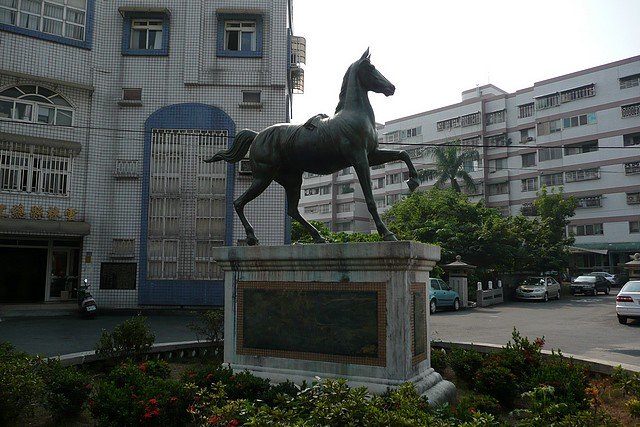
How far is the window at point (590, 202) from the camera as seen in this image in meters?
43.8

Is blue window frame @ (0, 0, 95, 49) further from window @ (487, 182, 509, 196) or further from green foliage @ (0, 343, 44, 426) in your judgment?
window @ (487, 182, 509, 196)

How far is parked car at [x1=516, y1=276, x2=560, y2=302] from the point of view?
29.4 m

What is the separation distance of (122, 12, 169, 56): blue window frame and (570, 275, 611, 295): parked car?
28073mm

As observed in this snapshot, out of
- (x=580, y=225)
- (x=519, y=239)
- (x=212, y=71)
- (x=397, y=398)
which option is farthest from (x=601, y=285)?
(x=397, y=398)

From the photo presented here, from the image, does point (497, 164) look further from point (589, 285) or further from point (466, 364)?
point (466, 364)

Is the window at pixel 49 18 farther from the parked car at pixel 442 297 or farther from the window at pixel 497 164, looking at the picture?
the window at pixel 497 164

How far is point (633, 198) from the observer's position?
137 ft

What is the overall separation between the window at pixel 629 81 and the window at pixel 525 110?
26.4 ft

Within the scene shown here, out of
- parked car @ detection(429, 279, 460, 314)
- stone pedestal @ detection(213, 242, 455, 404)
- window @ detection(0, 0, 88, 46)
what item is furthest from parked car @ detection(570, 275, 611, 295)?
stone pedestal @ detection(213, 242, 455, 404)

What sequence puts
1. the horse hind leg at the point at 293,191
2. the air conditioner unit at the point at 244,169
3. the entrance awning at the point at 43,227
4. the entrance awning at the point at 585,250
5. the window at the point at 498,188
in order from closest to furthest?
the horse hind leg at the point at 293,191
the entrance awning at the point at 43,227
the air conditioner unit at the point at 244,169
the entrance awning at the point at 585,250
the window at the point at 498,188

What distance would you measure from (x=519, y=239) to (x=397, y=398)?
29.1m

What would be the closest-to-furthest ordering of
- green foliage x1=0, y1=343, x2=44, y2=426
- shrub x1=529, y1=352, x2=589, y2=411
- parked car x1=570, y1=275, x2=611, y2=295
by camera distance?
green foliage x1=0, y1=343, x2=44, y2=426 → shrub x1=529, y1=352, x2=589, y2=411 → parked car x1=570, y1=275, x2=611, y2=295

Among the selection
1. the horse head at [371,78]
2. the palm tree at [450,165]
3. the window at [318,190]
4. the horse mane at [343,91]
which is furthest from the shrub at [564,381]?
the window at [318,190]

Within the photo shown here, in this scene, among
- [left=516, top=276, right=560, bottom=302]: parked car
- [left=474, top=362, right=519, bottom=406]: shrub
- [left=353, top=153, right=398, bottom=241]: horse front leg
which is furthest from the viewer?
[left=516, top=276, right=560, bottom=302]: parked car
